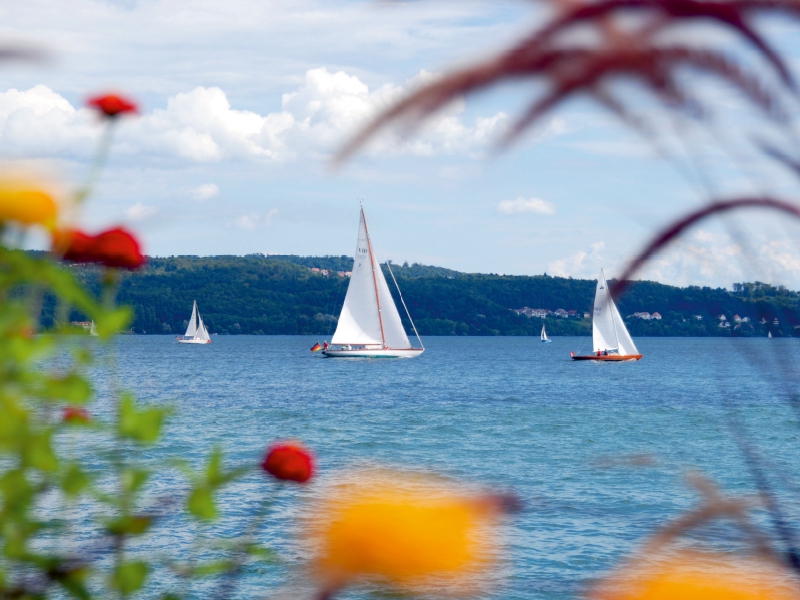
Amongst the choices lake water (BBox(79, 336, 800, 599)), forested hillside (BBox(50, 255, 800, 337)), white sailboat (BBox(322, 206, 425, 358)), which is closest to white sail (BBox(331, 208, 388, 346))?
white sailboat (BBox(322, 206, 425, 358))

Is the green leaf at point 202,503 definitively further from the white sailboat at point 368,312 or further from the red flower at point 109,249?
the white sailboat at point 368,312

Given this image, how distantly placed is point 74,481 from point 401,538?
63 centimetres

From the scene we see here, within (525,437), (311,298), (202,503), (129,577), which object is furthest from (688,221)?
(311,298)

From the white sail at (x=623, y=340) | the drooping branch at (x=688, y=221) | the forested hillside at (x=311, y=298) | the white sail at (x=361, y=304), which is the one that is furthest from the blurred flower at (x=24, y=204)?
the forested hillside at (x=311, y=298)

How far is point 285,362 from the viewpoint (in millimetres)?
85250

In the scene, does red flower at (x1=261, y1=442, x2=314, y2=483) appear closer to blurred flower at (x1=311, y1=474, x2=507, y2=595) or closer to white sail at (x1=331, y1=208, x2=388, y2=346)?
blurred flower at (x1=311, y1=474, x2=507, y2=595)

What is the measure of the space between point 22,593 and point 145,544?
12.9 meters

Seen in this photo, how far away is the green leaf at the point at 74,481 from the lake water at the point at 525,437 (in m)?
0.30

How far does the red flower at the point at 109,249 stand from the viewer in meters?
1.11

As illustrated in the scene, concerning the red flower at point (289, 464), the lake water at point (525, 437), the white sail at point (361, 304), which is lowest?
the lake water at point (525, 437)

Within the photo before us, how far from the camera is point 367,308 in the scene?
2176 inches

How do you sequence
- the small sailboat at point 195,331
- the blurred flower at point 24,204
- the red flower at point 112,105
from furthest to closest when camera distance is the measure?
1. the small sailboat at point 195,331
2. the red flower at point 112,105
3. the blurred flower at point 24,204

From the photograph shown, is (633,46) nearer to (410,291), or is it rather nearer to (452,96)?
(452,96)

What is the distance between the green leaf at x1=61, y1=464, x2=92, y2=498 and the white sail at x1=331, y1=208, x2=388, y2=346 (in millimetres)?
51144
